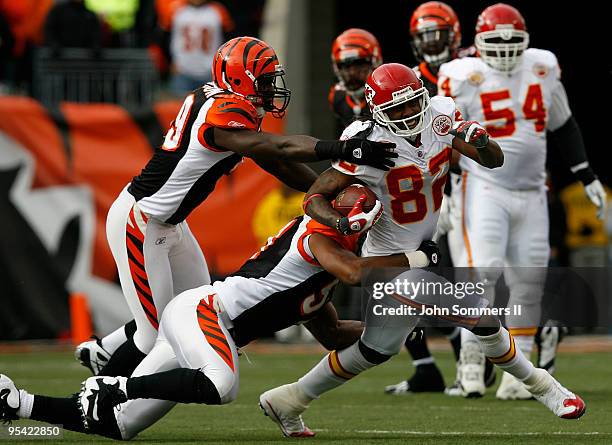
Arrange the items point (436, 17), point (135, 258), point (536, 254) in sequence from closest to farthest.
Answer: point (135, 258) < point (536, 254) < point (436, 17)

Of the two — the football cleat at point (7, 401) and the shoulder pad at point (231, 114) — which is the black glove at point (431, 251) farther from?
the football cleat at point (7, 401)

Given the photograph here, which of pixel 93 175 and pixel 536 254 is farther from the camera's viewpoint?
pixel 93 175

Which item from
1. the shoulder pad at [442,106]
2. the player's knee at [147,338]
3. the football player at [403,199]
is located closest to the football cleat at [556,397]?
the football player at [403,199]

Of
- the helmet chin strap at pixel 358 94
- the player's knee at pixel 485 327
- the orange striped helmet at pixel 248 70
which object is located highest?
the orange striped helmet at pixel 248 70

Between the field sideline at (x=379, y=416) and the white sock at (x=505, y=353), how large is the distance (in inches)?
10.8

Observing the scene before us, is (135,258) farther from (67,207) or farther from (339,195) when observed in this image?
(67,207)

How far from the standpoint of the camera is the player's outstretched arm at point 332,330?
19.5 feet

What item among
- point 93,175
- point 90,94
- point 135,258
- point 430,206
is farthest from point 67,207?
point 430,206

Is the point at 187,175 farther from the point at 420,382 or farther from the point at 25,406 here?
the point at 420,382

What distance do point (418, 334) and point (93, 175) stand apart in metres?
6.45

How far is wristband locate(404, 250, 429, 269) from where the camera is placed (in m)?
5.53

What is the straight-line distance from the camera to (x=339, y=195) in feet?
18.4

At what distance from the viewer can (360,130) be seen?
571cm

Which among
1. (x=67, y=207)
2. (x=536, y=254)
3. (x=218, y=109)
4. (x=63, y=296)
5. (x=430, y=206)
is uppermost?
(x=218, y=109)
